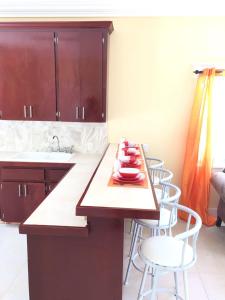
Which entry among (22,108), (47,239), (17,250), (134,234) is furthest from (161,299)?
(22,108)

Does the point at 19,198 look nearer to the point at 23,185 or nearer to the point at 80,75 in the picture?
the point at 23,185

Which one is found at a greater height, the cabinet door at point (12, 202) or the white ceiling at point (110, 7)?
the white ceiling at point (110, 7)

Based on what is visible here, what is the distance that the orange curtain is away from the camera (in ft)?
11.0

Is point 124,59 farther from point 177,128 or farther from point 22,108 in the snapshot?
point 22,108

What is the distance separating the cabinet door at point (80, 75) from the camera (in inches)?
125

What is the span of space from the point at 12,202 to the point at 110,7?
2633 mm

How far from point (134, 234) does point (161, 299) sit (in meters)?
0.55

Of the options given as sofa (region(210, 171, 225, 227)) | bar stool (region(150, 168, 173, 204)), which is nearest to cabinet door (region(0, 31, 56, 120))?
bar stool (region(150, 168, 173, 204))

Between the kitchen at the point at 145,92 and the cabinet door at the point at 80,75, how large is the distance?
323 millimetres

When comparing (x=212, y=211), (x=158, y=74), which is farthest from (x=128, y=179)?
(x=212, y=211)

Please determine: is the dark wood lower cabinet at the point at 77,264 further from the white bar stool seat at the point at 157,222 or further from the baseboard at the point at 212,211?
the baseboard at the point at 212,211

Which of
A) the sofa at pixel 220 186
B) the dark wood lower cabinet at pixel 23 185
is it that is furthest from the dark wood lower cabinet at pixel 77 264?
the sofa at pixel 220 186

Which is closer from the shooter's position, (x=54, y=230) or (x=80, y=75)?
(x=54, y=230)

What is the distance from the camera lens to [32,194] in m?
3.32
